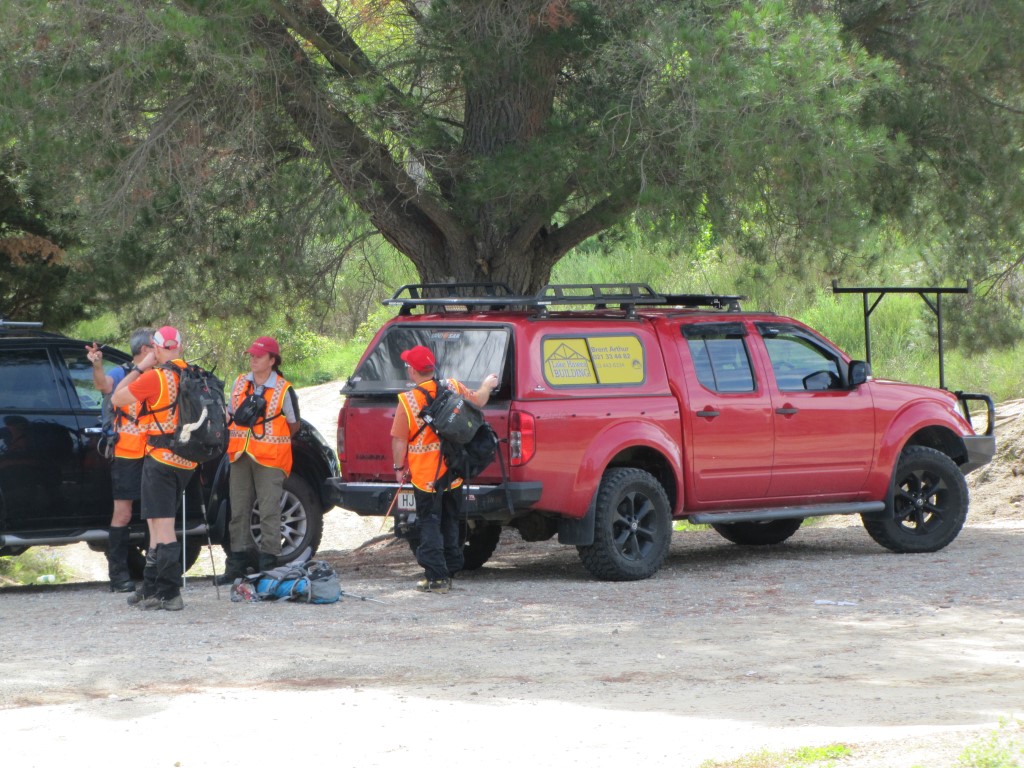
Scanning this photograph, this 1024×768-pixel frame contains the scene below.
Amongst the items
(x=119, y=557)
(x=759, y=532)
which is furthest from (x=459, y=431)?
(x=759, y=532)

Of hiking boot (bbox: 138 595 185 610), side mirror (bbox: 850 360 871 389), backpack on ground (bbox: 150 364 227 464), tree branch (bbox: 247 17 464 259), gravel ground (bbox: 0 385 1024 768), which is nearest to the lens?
gravel ground (bbox: 0 385 1024 768)

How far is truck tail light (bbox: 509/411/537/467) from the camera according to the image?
9.77m

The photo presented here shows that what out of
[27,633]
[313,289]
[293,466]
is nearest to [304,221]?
[313,289]

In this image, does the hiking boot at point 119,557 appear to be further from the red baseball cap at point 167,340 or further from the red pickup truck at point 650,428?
the red baseball cap at point 167,340

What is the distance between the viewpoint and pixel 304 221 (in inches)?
554

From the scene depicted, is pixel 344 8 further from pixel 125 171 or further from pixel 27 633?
pixel 27 633

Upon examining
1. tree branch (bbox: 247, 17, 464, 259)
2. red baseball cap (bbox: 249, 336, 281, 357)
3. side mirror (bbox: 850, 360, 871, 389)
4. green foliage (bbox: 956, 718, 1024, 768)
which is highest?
tree branch (bbox: 247, 17, 464, 259)

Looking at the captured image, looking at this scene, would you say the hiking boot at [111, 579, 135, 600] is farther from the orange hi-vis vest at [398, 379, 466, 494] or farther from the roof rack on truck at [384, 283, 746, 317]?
the roof rack on truck at [384, 283, 746, 317]

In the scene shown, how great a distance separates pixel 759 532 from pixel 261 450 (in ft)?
16.7

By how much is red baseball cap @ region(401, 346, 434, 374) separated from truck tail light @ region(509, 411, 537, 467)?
2.16 feet

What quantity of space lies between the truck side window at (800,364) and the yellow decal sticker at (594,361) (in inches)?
51.1

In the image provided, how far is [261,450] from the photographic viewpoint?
10.1 meters

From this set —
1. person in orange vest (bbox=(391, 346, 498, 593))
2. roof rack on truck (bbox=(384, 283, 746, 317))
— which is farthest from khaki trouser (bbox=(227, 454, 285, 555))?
roof rack on truck (bbox=(384, 283, 746, 317))

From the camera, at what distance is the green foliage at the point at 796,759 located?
5.15 meters
